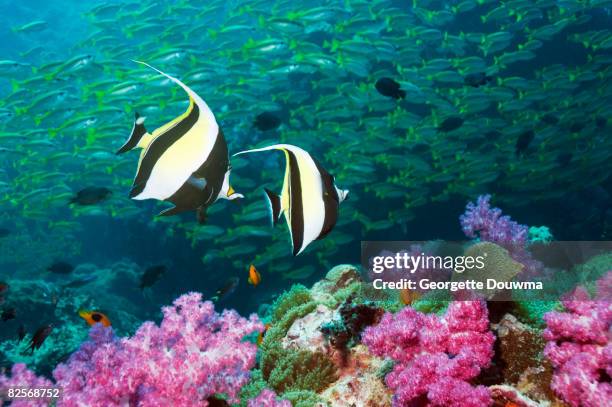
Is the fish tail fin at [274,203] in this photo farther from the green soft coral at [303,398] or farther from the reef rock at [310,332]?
the reef rock at [310,332]

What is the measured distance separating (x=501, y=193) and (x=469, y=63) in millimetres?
7095

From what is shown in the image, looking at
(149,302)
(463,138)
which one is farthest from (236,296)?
(463,138)

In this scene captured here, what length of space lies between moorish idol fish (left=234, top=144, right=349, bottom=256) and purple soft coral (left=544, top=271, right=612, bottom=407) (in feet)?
5.34

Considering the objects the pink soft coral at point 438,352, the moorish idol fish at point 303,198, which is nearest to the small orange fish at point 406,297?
the pink soft coral at point 438,352

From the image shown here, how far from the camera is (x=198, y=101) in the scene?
128 centimetres

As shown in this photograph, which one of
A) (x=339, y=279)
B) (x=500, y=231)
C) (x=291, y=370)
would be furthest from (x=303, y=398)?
(x=500, y=231)

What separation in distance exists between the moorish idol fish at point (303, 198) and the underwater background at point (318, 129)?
9.55 meters

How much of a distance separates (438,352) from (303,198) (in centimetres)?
153

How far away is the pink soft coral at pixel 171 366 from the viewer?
7.09 feet

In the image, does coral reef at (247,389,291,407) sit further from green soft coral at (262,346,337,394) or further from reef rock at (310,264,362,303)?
reef rock at (310,264,362,303)

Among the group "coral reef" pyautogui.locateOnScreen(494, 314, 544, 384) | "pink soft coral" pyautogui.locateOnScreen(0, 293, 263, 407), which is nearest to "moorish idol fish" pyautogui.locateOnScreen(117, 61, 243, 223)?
"pink soft coral" pyautogui.locateOnScreen(0, 293, 263, 407)

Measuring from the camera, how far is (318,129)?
13.4 metres

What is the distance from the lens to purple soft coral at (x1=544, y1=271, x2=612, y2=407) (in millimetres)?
1932

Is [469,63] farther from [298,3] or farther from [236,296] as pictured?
[236,296]
